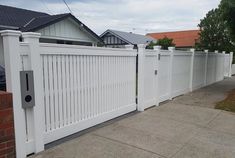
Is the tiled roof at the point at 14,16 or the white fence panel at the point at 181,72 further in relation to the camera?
the tiled roof at the point at 14,16

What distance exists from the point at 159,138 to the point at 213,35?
26.2m

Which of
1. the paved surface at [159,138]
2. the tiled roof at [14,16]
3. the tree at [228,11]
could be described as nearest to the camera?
the paved surface at [159,138]

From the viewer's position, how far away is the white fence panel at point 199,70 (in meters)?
10.3

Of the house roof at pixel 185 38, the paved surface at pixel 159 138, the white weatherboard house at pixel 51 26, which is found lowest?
the paved surface at pixel 159 138

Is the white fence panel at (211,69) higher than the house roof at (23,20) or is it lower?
lower

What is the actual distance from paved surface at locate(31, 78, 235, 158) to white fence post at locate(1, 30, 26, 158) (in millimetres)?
424

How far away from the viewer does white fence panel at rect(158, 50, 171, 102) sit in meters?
7.28

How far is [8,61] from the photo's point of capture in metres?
3.19

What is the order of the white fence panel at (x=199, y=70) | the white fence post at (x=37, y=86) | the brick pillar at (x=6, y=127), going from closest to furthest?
the brick pillar at (x=6, y=127) < the white fence post at (x=37, y=86) < the white fence panel at (x=199, y=70)

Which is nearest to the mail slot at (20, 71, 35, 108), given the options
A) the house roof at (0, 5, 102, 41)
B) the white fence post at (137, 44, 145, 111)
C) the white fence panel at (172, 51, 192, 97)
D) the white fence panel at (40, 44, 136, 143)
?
the white fence panel at (40, 44, 136, 143)

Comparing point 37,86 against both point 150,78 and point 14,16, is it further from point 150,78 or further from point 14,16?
point 14,16

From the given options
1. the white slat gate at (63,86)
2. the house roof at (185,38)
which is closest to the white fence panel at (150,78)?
the white slat gate at (63,86)

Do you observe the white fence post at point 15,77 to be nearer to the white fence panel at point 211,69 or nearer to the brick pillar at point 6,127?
the brick pillar at point 6,127

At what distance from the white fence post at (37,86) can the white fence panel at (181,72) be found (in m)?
5.54
